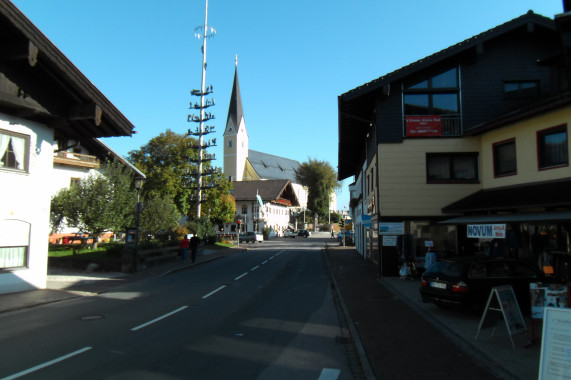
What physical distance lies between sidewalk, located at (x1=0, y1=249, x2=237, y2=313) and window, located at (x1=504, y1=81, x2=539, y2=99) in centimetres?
1747

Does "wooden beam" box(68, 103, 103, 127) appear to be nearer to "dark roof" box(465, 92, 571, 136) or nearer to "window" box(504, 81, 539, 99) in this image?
"dark roof" box(465, 92, 571, 136)

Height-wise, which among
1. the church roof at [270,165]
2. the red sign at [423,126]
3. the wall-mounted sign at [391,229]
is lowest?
the wall-mounted sign at [391,229]

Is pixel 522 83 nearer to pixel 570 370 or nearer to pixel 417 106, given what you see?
pixel 417 106

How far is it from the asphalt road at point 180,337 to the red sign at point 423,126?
815 cm

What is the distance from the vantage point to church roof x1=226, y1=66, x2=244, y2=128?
92.2m

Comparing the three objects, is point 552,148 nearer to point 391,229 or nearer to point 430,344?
point 391,229

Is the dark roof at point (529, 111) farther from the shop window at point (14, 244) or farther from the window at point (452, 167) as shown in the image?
the shop window at point (14, 244)

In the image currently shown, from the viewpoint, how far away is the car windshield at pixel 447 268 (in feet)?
32.7

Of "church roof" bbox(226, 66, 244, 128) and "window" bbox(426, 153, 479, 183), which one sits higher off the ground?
"church roof" bbox(226, 66, 244, 128)

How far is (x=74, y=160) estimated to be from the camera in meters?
34.1

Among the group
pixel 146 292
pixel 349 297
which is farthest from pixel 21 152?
pixel 349 297

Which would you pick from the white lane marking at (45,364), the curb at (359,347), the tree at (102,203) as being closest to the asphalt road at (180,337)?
the white lane marking at (45,364)

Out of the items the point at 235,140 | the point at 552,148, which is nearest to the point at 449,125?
the point at 552,148

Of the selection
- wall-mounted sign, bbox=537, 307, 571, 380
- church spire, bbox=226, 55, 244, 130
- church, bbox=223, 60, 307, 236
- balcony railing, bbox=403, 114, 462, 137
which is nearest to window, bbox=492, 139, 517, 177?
balcony railing, bbox=403, 114, 462, 137
